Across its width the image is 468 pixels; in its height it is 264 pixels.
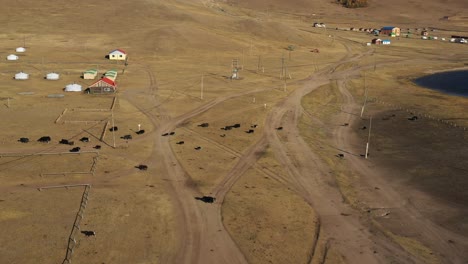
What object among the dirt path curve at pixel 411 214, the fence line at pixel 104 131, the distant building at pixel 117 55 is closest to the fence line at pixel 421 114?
the dirt path curve at pixel 411 214

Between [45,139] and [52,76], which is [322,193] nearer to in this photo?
[45,139]

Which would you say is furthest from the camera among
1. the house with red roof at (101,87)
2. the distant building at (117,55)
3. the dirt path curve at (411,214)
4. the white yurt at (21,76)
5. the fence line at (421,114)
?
the distant building at (117,55)

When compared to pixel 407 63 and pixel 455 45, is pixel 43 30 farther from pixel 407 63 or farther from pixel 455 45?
pixel 455 45

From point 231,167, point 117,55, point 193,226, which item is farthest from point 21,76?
point 193,226

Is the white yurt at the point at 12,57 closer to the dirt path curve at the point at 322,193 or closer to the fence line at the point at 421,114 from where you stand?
the dirt path curve at the point at 322,193

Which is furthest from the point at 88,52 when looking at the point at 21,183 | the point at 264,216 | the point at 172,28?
the point at 264,216
